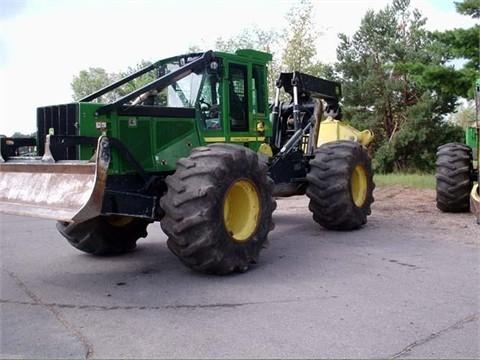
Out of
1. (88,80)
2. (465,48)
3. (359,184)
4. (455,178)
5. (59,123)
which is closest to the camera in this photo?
(59,123)

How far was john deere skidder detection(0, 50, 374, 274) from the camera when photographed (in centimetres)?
568

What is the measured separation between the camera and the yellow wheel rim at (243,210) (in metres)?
6.42

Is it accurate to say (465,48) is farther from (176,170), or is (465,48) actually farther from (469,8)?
(176,170)

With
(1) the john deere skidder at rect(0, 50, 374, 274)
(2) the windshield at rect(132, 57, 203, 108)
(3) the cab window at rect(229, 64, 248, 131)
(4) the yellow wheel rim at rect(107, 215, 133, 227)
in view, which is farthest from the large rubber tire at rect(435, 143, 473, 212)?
(4) the yellow wheel rim at rect(107, 215, 133, 227)

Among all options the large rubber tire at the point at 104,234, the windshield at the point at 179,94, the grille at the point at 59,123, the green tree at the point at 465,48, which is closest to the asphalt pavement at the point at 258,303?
the large rubber tire at the point at 104,234

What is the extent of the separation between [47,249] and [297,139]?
427 centimetres

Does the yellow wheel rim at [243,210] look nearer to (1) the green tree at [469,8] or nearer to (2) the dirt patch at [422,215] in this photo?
(2) the dirt patch at [422,215]

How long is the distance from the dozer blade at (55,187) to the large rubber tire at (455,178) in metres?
6.77

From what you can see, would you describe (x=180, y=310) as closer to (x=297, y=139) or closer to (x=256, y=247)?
(x=256, y=247)

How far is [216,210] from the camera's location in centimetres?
580

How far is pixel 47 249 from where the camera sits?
800cm

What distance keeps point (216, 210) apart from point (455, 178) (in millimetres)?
5841

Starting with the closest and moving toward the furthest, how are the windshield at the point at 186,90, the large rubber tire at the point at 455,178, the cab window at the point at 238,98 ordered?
the windshield at the point at 186,90, the cab window at the point at 238,98, the large rubber tire at the point at 455,178

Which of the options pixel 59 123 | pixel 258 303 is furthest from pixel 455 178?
pixel 59 123
